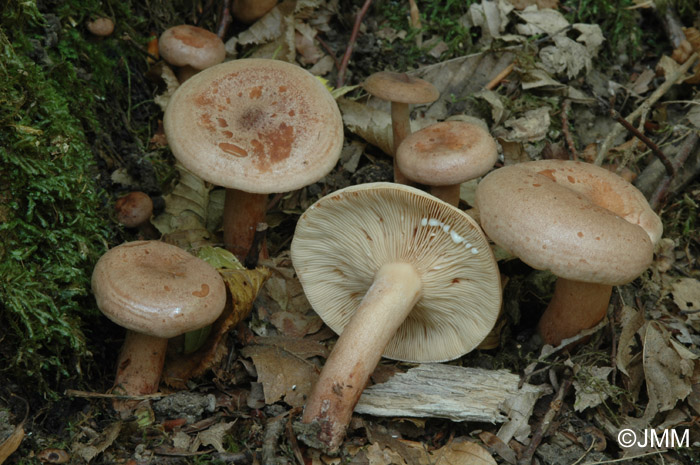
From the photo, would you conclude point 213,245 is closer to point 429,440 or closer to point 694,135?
point 429,440

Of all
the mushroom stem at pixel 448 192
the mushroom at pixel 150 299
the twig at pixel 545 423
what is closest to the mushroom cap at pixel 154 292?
the mushroom at pixel 150 299

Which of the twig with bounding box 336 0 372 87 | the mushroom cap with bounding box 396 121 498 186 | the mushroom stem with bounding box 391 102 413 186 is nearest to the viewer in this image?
the mushroom cap with bounding box 396 121 498 186

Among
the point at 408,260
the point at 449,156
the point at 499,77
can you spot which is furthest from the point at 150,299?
the point at 499,77

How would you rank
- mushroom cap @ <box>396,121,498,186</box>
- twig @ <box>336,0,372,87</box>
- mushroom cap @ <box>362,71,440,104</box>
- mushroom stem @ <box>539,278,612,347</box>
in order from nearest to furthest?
mushroom stem @ <box>539,278,612,347</box>, mushroom cap @ <box>396,121,498,186</box>, mushroom cap @ <box>362,71,440,104</box>, twig @ <box>336,0,372,87</box>

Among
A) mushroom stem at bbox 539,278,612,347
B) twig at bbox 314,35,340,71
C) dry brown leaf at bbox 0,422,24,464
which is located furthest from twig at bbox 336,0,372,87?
dry brown leaf at bbox 0,422,24,464

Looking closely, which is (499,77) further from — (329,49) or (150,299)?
(150,299)

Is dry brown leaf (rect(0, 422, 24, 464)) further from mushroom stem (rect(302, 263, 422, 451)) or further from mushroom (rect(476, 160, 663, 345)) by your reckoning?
mushroom (rect(476, 160, 663, 345))

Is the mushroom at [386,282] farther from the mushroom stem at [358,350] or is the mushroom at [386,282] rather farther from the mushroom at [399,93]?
the mushroom at [399,93]
